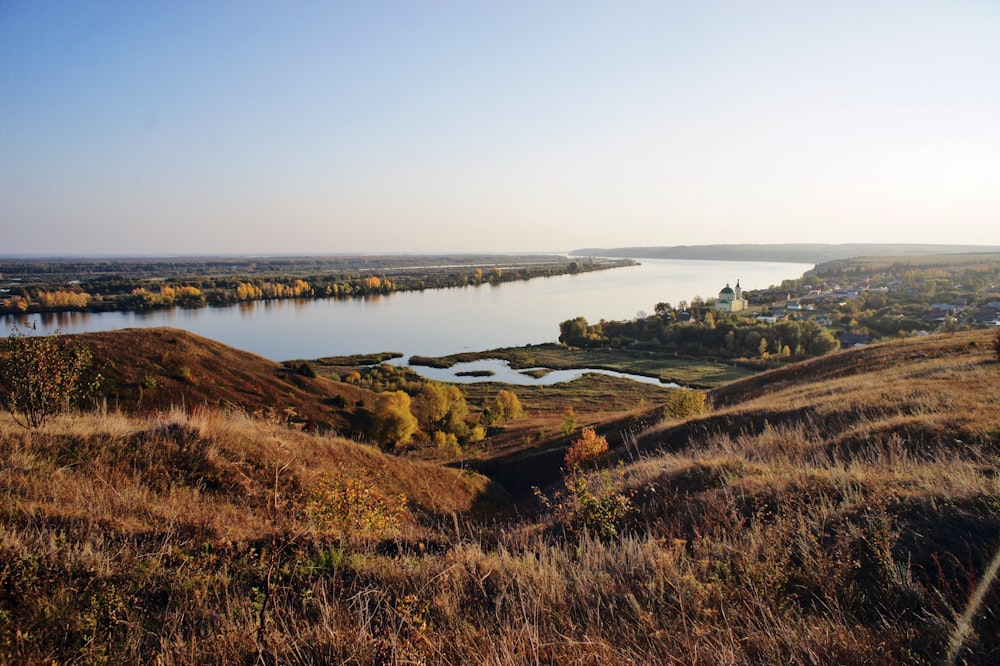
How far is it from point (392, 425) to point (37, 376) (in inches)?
967

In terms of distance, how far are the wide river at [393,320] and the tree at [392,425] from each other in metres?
37.5

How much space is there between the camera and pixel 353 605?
3145 mm

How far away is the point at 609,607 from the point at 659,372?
6515cm

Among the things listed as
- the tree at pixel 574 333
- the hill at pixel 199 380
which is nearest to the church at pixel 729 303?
the tree at pixel 574 333

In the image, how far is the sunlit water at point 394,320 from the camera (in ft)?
244

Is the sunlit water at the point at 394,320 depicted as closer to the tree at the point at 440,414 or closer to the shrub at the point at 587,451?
the tree at the point at 440,414

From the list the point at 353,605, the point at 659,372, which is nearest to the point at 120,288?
the point at 659,372

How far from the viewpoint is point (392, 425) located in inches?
1229

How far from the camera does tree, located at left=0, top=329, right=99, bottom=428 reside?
279 inches

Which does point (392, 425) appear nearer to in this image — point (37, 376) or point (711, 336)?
point (37, 376)

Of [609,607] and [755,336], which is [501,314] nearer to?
[755,336]

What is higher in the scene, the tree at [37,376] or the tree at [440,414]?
the tree at [37,376]

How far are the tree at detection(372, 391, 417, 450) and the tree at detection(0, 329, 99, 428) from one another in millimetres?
23594

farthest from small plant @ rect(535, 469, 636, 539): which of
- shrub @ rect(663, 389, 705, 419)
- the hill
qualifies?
the hill
